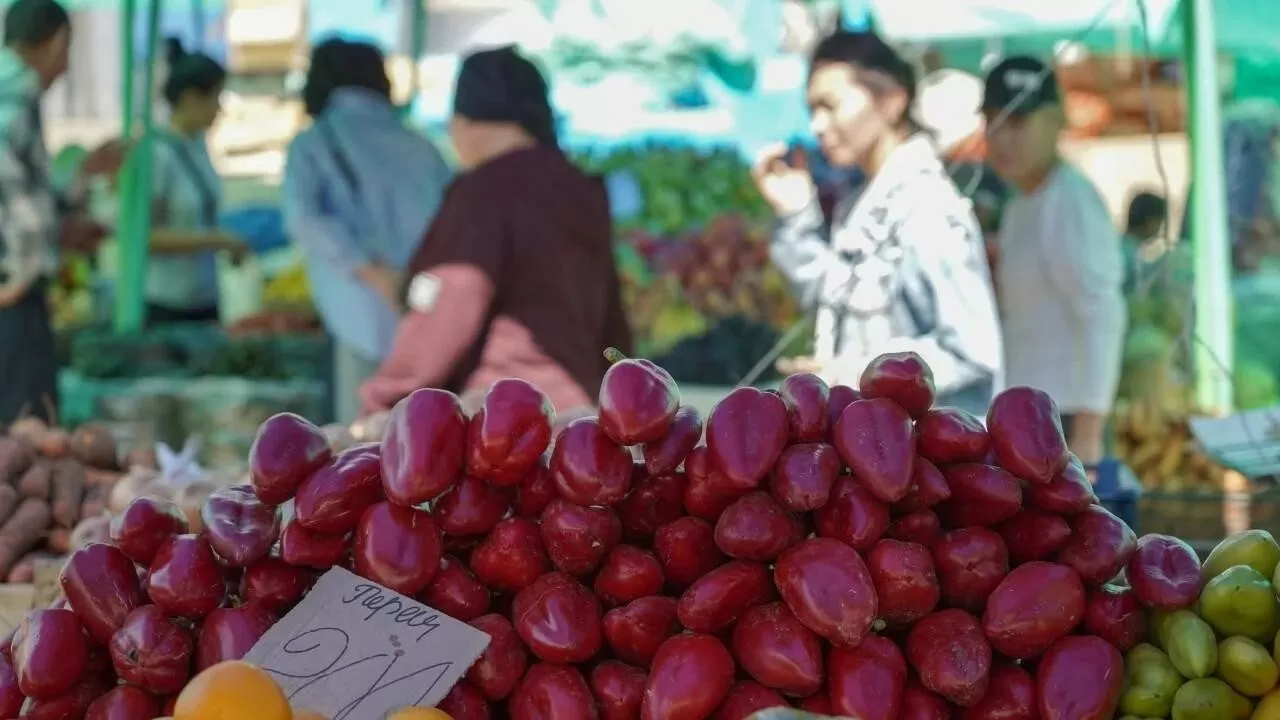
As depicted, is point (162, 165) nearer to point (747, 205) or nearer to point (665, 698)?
point (747, 205)

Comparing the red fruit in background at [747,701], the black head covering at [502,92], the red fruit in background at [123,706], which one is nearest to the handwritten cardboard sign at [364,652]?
the red fruit in background at [123,706]

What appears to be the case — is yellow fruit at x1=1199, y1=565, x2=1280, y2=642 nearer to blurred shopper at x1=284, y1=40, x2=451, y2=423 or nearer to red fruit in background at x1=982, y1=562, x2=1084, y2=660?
red fruit in background at x1=982, y1=562, x2=1084, y2=660

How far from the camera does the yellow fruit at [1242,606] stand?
133 cm

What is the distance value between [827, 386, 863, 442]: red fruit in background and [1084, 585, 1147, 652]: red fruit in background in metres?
0.30

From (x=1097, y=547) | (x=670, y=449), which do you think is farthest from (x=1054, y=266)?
(x=670, y=449)

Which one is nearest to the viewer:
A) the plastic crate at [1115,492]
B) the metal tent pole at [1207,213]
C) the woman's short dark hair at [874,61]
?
the plastic crate at [1115,492]

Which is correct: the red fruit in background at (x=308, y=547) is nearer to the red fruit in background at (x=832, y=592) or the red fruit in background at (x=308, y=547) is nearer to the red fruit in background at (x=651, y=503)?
the red fruit in background at (x=651, y=503)

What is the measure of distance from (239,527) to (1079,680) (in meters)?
0.84

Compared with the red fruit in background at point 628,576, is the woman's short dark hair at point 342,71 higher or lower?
higher

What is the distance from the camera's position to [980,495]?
1.35 m

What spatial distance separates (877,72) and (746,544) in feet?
7.07

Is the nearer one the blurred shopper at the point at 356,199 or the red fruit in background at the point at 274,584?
the red fruit in background at the point at 274,584

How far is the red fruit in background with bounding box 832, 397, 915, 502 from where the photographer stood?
1291mm

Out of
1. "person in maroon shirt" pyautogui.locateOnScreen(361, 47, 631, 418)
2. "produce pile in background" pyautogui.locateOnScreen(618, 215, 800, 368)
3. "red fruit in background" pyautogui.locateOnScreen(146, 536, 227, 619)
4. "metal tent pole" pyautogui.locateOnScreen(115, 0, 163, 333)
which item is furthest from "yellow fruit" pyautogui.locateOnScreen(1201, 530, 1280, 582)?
"metal tent pole" pyautogui.locateOnScreen(115, 0, 163, 333)
